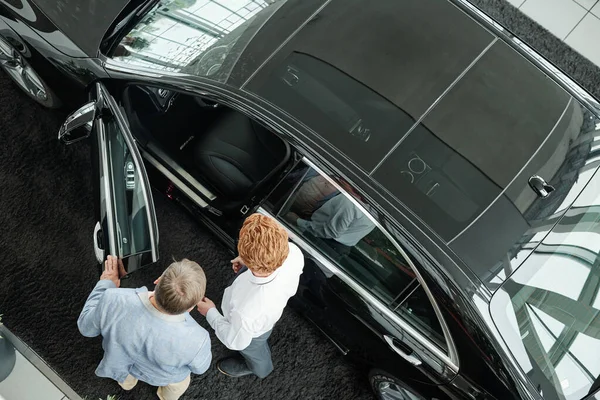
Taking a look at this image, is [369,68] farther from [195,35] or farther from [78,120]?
[78,120]

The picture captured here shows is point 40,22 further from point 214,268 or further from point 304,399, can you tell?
point 304,399

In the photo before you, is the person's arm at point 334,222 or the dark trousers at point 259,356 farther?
the dark trousers at point 259,356

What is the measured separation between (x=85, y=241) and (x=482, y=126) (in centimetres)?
236

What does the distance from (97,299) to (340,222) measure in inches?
44.0

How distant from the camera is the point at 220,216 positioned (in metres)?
3.22

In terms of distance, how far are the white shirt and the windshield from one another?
962mm

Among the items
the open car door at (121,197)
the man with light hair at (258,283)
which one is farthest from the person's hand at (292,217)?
the open car door at (121,197)

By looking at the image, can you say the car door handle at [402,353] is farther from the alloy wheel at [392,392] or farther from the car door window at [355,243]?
the alloy wheel at [392,392]

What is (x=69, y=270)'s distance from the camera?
3555mm

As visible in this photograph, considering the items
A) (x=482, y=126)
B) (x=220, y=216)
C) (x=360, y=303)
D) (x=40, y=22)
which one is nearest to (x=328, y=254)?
(x=360, y=303)

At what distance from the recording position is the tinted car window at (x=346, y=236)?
2.63 metres

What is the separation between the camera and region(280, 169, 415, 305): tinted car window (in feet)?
8.62

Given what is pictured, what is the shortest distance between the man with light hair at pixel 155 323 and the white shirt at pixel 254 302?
0.14 m

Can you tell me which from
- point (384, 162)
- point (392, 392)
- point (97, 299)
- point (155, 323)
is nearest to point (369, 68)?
point (384, 162)
